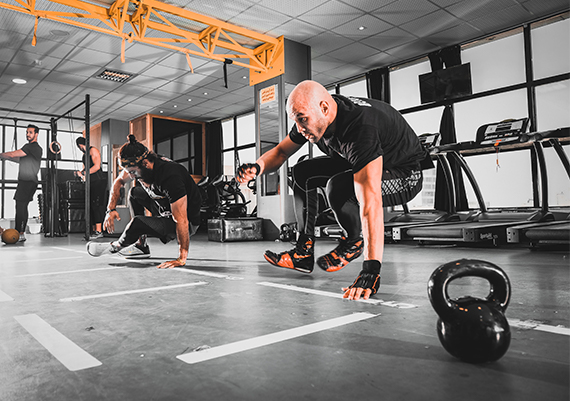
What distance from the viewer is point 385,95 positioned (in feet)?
26.6

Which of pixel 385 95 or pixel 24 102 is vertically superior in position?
pixel 24 102

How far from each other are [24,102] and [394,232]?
9937mm

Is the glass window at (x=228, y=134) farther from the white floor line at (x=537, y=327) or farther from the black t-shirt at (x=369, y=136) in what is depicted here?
the white floor line at (x=537, y=327)

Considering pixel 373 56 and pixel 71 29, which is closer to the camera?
pixel 71 29

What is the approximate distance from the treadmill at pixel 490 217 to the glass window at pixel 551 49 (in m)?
1.61

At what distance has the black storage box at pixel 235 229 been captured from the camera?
615cm

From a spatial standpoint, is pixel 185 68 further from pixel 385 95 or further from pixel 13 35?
pixel 385 95

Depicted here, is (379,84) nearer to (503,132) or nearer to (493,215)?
(503,132)

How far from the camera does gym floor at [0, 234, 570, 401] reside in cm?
86

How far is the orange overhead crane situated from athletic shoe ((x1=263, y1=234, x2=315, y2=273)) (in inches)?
169

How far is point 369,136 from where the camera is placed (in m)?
1.81

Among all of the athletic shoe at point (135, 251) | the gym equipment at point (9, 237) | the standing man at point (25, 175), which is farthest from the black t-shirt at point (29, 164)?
the athletic shoe at point (135, 251)

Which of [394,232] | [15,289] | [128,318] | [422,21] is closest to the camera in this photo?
[128,318]

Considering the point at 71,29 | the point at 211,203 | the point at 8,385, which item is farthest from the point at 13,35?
the point at 8,385
